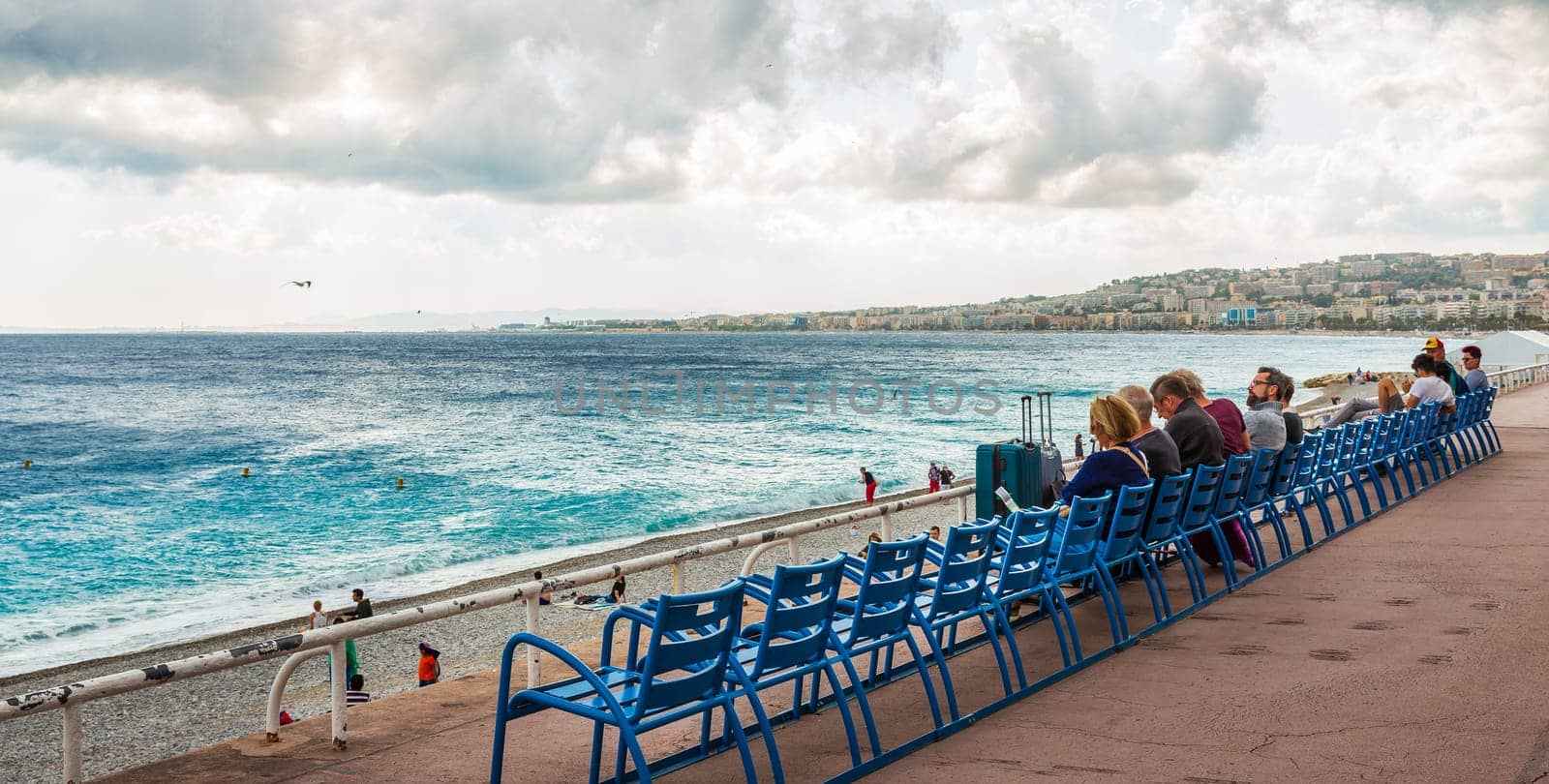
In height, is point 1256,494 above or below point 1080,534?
below

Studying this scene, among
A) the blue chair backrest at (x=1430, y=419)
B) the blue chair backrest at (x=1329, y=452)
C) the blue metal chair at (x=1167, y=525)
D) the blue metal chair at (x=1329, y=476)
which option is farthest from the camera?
the blue chair backrest at (x=1430, y=419)

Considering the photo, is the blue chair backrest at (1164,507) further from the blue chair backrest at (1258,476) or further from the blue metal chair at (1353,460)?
the blue metal chair at (1353,460)

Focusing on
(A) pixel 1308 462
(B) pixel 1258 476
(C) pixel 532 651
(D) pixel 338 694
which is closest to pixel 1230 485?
Answer: (B) pixel 1258 476

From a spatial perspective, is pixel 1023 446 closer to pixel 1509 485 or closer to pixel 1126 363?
pixel 1509 485

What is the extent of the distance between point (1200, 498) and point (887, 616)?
3.48 meters

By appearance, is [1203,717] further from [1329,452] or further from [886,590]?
[1329,452]

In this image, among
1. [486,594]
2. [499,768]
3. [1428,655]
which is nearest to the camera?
[499,768]

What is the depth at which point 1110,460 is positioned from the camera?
643 centimetres

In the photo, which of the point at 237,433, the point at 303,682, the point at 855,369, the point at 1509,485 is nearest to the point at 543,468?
the point at 237,433

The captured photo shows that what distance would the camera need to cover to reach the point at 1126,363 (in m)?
151

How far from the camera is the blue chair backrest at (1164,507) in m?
6.84

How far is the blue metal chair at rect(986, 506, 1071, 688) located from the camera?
5352 mm

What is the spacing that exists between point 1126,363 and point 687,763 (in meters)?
154

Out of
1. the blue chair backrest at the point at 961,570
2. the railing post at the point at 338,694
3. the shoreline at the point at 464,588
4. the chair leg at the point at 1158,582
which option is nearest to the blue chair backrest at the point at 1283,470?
the chair leg at the point at 1158,582
